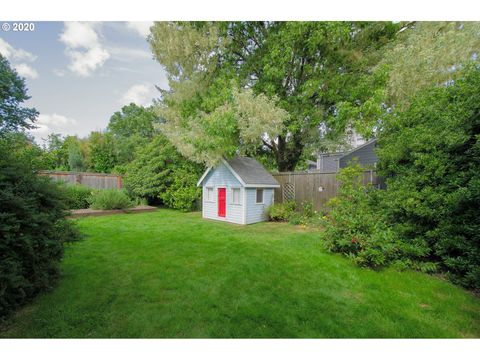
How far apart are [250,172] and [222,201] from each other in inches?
68.9

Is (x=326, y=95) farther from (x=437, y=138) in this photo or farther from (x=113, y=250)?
(x=113, y=250)

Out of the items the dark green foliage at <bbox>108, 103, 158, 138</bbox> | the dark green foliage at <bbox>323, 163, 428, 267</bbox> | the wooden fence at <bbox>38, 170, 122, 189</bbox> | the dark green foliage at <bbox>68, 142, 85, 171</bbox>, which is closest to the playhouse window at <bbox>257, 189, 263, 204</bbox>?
the dark green foliage at <bbox>323, 163, 428, 267</bbox>

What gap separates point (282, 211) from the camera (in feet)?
29.5

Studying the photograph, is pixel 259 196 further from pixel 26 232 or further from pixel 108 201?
pixel 26 232

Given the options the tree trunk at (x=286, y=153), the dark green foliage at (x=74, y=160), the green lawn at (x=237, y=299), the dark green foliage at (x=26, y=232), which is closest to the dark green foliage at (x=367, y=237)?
the green lawn at (x=237, y=299)

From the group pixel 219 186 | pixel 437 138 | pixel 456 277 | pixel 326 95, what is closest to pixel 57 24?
pixel 219 186

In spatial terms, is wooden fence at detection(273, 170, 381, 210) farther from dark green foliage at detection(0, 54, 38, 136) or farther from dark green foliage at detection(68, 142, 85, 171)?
dark green foliage at detection(68, 142, 85, 171)

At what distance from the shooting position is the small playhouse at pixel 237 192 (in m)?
8.70

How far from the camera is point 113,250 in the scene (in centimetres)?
511

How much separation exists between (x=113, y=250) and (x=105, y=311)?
271 cm

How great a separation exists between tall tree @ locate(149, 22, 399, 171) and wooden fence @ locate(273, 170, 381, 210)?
2110 millimetres

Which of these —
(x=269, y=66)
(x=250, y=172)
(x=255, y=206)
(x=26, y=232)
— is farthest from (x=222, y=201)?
(x=26, y=232)

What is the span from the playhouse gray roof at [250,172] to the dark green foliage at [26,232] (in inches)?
238
